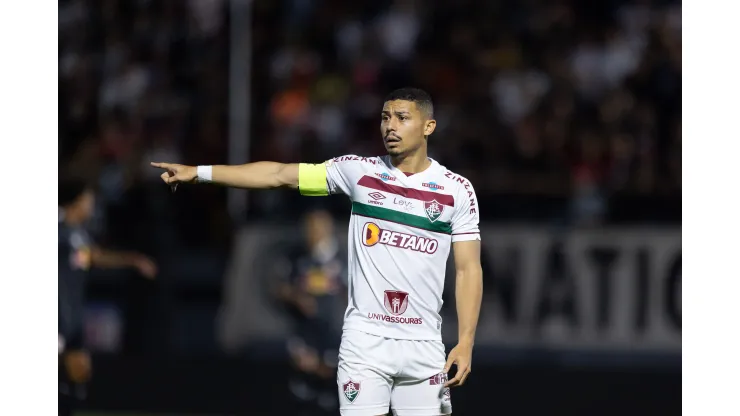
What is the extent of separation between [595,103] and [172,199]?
5123 mm

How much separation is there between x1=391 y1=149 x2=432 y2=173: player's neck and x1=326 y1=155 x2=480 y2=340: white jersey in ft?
0.10

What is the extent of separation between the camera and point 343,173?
6.65 metres

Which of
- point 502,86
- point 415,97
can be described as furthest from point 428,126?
point 502,86

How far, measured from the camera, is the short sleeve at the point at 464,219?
6566 mm

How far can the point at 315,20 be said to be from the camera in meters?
16.7

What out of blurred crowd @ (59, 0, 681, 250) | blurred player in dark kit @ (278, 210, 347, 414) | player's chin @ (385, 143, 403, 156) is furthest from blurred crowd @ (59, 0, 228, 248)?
player's chin @ (385, 143, 403, 156)

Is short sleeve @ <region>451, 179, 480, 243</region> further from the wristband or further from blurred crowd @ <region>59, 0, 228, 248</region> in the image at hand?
blurred crowd @ <region>59, 0, 228, 248</region>

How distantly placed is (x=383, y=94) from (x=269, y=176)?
924 cm

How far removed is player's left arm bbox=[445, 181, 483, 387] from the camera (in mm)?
6305

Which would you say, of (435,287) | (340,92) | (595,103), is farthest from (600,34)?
(435,287)

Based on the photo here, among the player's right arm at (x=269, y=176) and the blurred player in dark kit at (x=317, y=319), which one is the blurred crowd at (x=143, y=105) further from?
the player's right arm at (x=269, y=176)

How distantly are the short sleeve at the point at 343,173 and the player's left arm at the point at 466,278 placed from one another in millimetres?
569

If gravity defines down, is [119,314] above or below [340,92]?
below

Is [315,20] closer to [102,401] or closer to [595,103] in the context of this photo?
[595,103]
